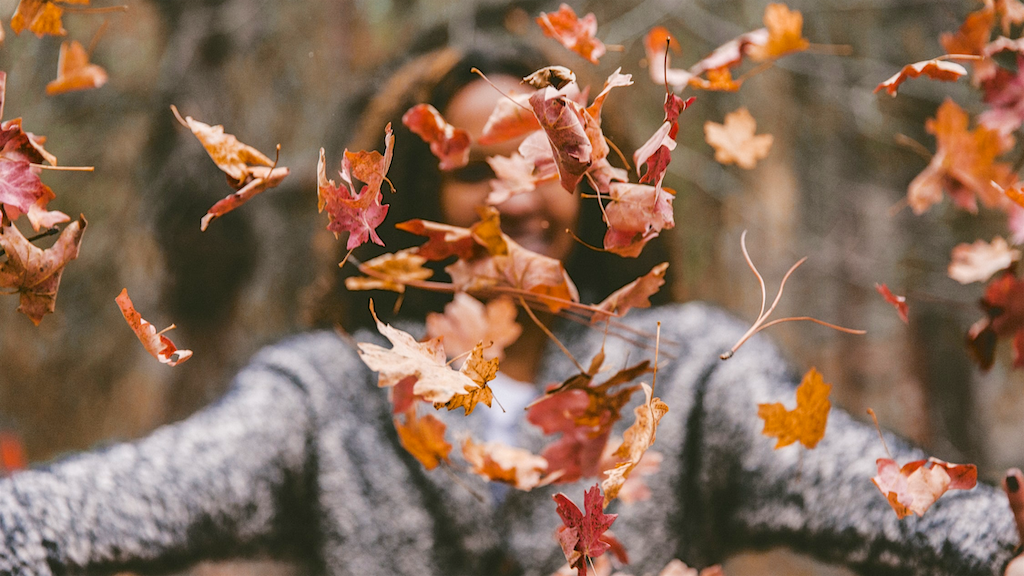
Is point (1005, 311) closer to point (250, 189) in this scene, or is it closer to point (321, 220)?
point (250, 189)

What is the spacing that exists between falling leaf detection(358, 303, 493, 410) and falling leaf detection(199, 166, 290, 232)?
55 mm

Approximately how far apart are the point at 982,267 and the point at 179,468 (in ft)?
1.53

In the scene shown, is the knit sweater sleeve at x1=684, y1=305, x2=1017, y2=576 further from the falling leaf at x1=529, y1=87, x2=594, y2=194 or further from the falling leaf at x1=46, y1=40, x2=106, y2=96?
the falling leaf at x1=46, y1=40, x2=106, y2=96

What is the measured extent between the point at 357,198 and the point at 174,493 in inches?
11.1

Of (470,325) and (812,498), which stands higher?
(470,325)

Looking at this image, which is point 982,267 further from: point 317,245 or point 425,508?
point 317,245

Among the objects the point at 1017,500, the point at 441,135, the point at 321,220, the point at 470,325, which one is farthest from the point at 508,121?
the point at 321,220

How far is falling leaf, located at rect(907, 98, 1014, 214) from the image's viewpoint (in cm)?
32

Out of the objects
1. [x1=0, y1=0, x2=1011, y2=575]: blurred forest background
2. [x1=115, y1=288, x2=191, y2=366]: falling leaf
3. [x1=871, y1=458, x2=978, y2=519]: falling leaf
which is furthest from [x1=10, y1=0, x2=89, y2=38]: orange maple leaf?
[x1=0, y1=0, x2=1011, y2=575]: blurred forest background

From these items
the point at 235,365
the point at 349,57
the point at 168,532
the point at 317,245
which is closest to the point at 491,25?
the point at 349,57

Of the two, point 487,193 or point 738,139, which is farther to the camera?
point 487,193

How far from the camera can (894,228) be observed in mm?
783

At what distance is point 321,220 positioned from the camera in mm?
720

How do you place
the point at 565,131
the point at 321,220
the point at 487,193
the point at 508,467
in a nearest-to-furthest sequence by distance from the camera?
the point at 565,131 → the point at 508,467 → the point at 487,193 → the point at 321,220
